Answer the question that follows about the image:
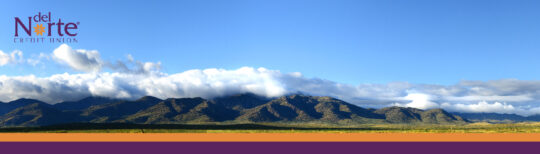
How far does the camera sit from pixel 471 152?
239ft

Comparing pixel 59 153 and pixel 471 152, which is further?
pixel 471 152

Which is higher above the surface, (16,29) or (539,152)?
Answer: (16,29)

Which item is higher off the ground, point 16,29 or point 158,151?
point 16,29

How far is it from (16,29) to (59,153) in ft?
244

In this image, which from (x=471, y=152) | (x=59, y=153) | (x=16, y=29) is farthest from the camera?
(x=16, y=29)

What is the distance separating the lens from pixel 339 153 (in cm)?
6950

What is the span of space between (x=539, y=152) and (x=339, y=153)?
119 ft

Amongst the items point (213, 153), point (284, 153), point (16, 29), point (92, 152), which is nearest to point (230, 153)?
point (213, 153)

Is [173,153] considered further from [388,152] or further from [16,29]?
[16,29]

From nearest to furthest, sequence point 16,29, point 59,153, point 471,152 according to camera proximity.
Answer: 1. point 59,153
2. point 471,152
3. point 16,29

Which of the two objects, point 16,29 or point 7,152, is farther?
point 16,29

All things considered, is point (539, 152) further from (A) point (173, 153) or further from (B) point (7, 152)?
(B) point (7, 152)

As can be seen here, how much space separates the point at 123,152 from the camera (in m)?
70.7

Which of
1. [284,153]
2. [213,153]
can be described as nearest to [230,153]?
[213,153]
